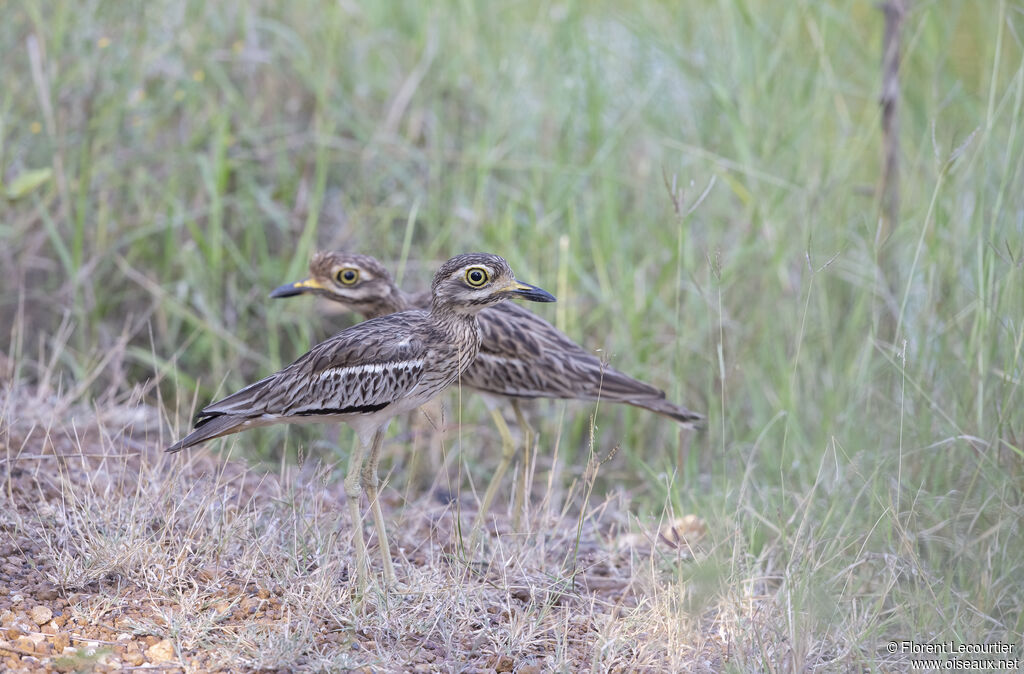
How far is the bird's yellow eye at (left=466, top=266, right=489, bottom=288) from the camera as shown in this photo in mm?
3703

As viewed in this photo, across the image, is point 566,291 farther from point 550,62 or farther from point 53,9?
point 53,9

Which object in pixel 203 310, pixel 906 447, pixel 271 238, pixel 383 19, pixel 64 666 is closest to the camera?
pixel 64 666

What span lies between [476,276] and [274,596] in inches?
46.9

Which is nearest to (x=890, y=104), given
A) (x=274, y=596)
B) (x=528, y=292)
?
(x=528, y=292)

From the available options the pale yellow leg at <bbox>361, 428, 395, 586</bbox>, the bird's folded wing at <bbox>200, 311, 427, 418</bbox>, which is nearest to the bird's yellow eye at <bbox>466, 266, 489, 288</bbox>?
the bird's folded wing at <bbox>200, 311, 427, 418</bbox>

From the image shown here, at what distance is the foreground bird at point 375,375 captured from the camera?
3592mm

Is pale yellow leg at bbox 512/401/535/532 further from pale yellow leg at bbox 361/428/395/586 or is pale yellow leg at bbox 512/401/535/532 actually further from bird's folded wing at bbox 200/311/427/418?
bird's folded wing at bbox 200/311/427/418

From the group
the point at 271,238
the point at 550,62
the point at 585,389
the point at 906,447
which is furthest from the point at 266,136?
the point at 906,447

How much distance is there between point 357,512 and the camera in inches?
139

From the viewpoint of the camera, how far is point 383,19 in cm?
651

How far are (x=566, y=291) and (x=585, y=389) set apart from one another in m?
1.11

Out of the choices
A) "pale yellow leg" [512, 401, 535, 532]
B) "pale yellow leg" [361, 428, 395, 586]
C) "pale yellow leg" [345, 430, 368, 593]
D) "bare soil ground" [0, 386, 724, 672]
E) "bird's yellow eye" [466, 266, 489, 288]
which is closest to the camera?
"bare soil ground" [0, 386, 724, 672]

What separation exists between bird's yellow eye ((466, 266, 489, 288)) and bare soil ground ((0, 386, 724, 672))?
0.83 m

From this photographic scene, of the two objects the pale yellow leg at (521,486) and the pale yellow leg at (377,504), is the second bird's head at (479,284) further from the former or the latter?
the pale yellow leg at (521,486)
